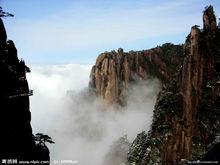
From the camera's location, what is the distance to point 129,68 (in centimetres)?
17688

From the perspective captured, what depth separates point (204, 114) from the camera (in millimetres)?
102438

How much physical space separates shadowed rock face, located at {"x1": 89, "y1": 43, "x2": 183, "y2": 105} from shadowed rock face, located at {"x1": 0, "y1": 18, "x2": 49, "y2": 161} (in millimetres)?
125938

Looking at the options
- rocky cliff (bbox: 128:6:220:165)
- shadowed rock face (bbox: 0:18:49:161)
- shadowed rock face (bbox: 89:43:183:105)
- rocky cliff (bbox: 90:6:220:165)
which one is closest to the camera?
shadowed rock face (bbox: 0:18:49:161)

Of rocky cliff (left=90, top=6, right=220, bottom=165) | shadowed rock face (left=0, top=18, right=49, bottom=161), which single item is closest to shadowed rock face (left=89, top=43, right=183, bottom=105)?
rocky cliff (left=90, top=6, right=220, bottom=165)

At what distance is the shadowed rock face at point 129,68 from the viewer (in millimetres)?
174925

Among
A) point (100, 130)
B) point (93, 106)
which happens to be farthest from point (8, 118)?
point (93, 106)

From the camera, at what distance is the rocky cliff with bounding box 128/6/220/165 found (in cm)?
10206

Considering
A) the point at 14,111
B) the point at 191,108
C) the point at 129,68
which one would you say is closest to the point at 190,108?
the point at 191,108

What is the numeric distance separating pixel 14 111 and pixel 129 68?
435ft

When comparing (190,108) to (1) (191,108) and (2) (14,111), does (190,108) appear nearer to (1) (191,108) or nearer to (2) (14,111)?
(1) (191,108)

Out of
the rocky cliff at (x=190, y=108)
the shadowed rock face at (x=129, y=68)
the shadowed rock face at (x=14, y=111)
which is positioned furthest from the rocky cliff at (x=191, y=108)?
the shadowed rock face at (x=129, y=68)

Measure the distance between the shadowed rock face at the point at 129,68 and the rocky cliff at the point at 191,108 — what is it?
213ft

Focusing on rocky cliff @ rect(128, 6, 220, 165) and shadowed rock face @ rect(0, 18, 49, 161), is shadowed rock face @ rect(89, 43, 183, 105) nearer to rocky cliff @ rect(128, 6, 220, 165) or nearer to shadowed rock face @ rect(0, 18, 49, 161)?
rocky cliff @ rect(128, 6, 220, 165)

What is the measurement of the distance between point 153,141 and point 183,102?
35.9ft
